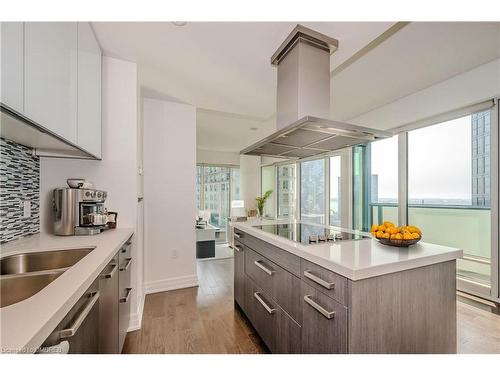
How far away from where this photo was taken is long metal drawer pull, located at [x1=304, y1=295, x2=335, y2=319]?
1066 millimetres

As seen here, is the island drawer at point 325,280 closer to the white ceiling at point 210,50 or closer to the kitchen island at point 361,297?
the kitchen island at point 361,297

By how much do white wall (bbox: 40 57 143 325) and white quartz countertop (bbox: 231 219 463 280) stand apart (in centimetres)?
146

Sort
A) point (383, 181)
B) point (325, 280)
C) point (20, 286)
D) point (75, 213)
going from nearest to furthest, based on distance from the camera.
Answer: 1. point (20, 286)
2. point (325, 280)
3. point (75, 213)
4. point (383, 181)

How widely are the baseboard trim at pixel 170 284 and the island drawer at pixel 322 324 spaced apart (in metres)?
2.11

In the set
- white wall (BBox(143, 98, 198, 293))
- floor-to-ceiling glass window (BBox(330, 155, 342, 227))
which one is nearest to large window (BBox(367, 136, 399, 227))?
floor-to-ceiling glass window (BBox(330, 155, 342, 227))

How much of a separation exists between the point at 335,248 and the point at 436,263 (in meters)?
0.51

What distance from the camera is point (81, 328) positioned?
2.65 feet

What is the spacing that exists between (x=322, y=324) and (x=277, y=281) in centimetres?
44

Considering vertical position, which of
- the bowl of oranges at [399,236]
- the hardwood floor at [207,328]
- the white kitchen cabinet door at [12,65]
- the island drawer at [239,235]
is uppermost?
the white kitchen cabinet door at [12,65]

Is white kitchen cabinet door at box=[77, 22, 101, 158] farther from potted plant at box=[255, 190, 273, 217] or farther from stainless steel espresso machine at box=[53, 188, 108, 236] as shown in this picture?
potted plant at box=[255, 190, 273, 217]

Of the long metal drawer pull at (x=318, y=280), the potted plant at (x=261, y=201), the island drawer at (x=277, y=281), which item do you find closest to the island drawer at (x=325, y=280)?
the long metal drawer pull at (x=318, y=280)

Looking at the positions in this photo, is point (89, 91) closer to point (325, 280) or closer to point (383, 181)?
point (325, 280)

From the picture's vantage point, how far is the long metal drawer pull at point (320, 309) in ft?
3.50

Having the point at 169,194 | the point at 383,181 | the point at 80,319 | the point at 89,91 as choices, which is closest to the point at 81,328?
the point at 80,319
